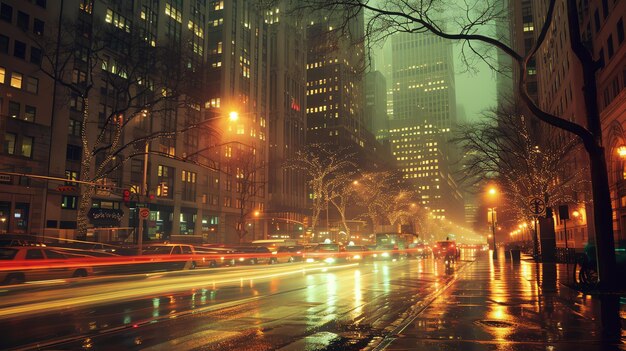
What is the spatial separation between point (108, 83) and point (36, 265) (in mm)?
34327

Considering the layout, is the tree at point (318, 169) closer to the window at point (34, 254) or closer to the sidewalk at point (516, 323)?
the window at point (34, 254)

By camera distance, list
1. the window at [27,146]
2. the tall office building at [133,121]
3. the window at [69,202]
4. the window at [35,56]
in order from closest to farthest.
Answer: the tall office building at [133,121], the window at [27,146], the window at [35,56], the window at [69,202]

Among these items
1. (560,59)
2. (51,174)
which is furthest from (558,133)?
(51,174)

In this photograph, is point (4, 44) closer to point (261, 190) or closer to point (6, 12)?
point (6, 12)

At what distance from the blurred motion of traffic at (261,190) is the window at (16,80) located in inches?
7.2

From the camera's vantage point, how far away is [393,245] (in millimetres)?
52250

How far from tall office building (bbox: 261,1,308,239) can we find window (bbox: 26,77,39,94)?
45.0 metres

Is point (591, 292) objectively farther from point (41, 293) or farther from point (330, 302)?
point (41, 293)

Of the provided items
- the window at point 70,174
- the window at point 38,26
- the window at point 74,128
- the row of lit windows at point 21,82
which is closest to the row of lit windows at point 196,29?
the window at point 38,26

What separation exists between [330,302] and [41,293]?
9.23 metres

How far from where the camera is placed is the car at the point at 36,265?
1791cm

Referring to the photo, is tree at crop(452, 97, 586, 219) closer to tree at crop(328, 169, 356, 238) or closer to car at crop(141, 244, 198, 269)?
tree at crop(328, 169, 356, 238)

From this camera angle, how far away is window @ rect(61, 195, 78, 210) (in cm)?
A: 4469

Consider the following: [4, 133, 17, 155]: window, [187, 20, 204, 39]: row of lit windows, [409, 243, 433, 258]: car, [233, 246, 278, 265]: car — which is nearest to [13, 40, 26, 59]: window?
[4, 133, 17, 155]: window
